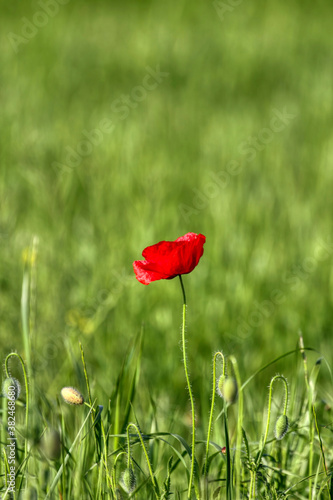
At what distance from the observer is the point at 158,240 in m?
2.78

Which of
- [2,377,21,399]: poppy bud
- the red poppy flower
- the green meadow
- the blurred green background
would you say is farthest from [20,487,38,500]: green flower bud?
the blurred green background

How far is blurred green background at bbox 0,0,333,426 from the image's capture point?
7.20 feet

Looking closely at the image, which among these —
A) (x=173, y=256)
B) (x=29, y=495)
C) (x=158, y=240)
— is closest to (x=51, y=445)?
(x=29, y=495)

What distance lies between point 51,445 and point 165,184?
7.95 feet

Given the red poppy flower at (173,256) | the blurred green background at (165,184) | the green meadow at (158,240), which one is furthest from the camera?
the blurred green background at (165,184)

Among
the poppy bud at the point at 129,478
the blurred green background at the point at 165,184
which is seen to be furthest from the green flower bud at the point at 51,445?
the blurred green background at the point at 165,184

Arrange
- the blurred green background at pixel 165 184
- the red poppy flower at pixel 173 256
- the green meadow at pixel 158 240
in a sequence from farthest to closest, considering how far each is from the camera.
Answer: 1. the blurred green background at pixel 165 184
2. the green meadow at pixel 158 240
3. the red poppy flower at pixel 173 256

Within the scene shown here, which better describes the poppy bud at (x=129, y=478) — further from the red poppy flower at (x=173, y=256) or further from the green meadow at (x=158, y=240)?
the red poppy flower at (x=173, y=256)

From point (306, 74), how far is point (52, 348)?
12.9 feet

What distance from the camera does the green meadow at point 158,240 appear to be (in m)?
1.14

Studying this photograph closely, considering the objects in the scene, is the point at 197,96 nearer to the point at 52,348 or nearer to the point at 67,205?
the point at 67,205

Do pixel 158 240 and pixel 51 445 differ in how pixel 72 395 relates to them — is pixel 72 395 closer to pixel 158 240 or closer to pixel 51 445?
pixel 51 445

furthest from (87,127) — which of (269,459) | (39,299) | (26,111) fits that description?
(269,459)

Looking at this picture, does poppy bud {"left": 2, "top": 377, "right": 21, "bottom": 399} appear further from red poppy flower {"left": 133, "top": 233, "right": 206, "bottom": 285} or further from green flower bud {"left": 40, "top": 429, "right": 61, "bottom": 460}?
red poppy flower {"left": 133, "top": 233, "right": 206, "bottom": 285}
